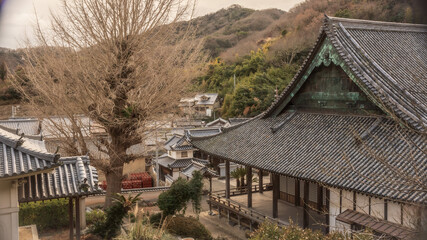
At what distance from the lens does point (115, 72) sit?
1505 cm

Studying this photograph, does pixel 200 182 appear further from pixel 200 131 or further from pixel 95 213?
pixel 200 131

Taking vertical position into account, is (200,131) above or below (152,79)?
below

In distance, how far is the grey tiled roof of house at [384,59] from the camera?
1241cm

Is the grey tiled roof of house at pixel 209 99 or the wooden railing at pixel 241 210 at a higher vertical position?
the grey tiled roof of house at pixel 209 99

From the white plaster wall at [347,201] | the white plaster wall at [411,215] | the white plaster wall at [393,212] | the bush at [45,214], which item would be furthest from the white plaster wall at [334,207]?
the bush at [45,214]

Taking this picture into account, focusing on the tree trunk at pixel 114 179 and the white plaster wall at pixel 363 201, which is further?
the tree trunk at pixel 114 179

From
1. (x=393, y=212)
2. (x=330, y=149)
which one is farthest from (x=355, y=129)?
(x=393, y=212)

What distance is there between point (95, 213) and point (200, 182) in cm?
506

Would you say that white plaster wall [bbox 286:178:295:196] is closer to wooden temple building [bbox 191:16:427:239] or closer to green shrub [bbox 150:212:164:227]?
wooden temple building [bbox 191:16:427:239]

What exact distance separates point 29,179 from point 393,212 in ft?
33.0

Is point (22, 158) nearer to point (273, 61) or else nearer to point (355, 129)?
point (355, 129)

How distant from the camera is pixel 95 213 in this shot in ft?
54.4

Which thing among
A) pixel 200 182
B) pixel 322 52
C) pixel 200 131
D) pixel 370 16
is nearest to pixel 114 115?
pixel 200 182

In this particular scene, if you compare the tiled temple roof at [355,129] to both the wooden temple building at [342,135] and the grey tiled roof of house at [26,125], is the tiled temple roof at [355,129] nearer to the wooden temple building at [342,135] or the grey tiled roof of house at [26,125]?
the wooden temple building at [342,135]
